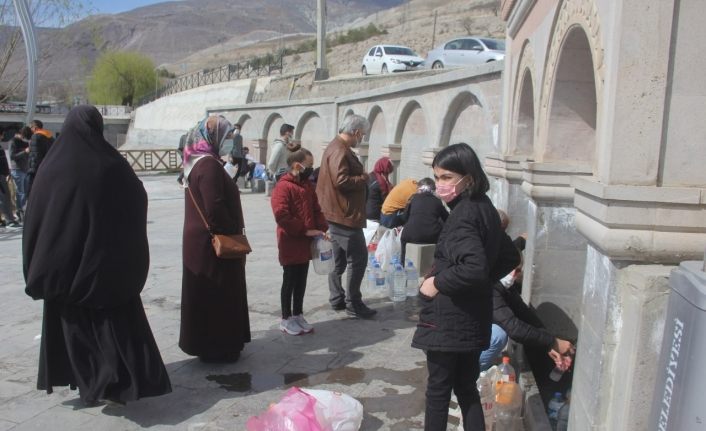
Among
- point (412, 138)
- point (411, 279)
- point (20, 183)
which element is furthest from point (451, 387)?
point (20, 183)

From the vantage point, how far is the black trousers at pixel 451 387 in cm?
296

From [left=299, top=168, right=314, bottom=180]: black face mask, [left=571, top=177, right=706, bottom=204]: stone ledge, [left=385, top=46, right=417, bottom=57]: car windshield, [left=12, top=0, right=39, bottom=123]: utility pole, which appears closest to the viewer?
[left=571, top=177, right=706, bottom=204]: stone ledge

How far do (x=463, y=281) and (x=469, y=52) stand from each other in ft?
64.0

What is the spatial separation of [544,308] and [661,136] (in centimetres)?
267

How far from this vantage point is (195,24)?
156m

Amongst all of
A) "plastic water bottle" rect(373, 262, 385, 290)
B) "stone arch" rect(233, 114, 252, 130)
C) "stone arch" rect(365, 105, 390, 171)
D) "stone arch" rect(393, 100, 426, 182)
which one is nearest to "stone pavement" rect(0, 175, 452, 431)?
"plastic water bottle" rect(373, 262, 385, 290)

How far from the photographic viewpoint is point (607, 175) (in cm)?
228

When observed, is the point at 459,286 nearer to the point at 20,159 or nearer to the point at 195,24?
the point at 20,159

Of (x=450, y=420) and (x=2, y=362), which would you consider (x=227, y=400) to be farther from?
(x=2, y=362)

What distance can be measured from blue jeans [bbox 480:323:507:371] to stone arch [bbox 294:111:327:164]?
13760 mm

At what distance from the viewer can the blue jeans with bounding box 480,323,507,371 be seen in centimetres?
399

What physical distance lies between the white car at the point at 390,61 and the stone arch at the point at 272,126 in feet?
20.0

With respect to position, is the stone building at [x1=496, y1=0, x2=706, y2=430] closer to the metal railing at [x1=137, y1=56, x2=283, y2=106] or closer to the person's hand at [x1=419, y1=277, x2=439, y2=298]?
the person's hand at [x1=419, y1=277, x2=439, y2=298]

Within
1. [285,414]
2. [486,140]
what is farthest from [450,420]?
[486,140]
